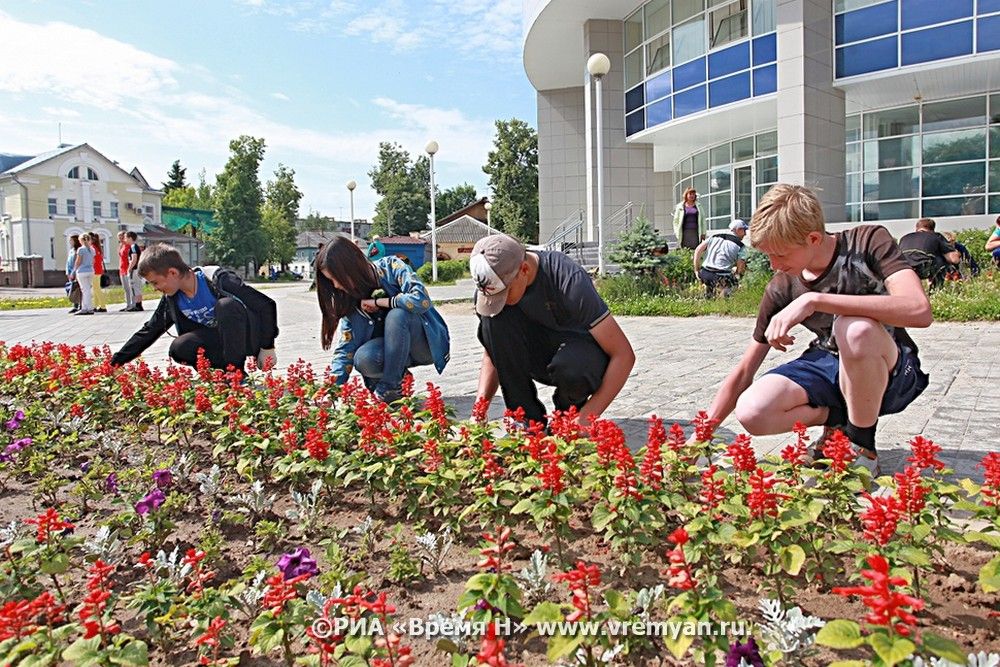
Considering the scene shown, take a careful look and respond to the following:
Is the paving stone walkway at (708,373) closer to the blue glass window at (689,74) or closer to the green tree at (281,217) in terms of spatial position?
the blue glass window at (689,74)

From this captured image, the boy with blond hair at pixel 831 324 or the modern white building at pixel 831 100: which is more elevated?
the modern white building at pixel 831 100

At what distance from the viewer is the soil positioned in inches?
71.0

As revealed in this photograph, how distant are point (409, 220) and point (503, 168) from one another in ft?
83.2

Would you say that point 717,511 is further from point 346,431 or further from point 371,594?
point 346,431

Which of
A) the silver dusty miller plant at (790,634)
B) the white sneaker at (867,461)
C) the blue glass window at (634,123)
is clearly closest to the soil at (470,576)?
the silver dusty miller plant at (790,634)

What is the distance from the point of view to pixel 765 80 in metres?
17.8

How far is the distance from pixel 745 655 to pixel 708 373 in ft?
15.9

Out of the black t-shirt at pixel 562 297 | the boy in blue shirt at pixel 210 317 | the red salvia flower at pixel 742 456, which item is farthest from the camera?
the boy in blue shirt at pixel 210 317

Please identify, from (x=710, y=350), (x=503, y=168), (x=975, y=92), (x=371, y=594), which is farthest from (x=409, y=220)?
(x=371, y=594)

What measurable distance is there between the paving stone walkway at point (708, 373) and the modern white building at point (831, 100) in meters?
7.74

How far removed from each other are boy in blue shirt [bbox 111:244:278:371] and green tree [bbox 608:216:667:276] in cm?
951

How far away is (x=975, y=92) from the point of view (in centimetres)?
1678

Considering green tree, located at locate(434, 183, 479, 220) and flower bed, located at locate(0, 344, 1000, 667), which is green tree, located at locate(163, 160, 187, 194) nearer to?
green tree, located at locate(434, 183, 479, 220)

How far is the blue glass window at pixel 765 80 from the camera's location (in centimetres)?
1758
